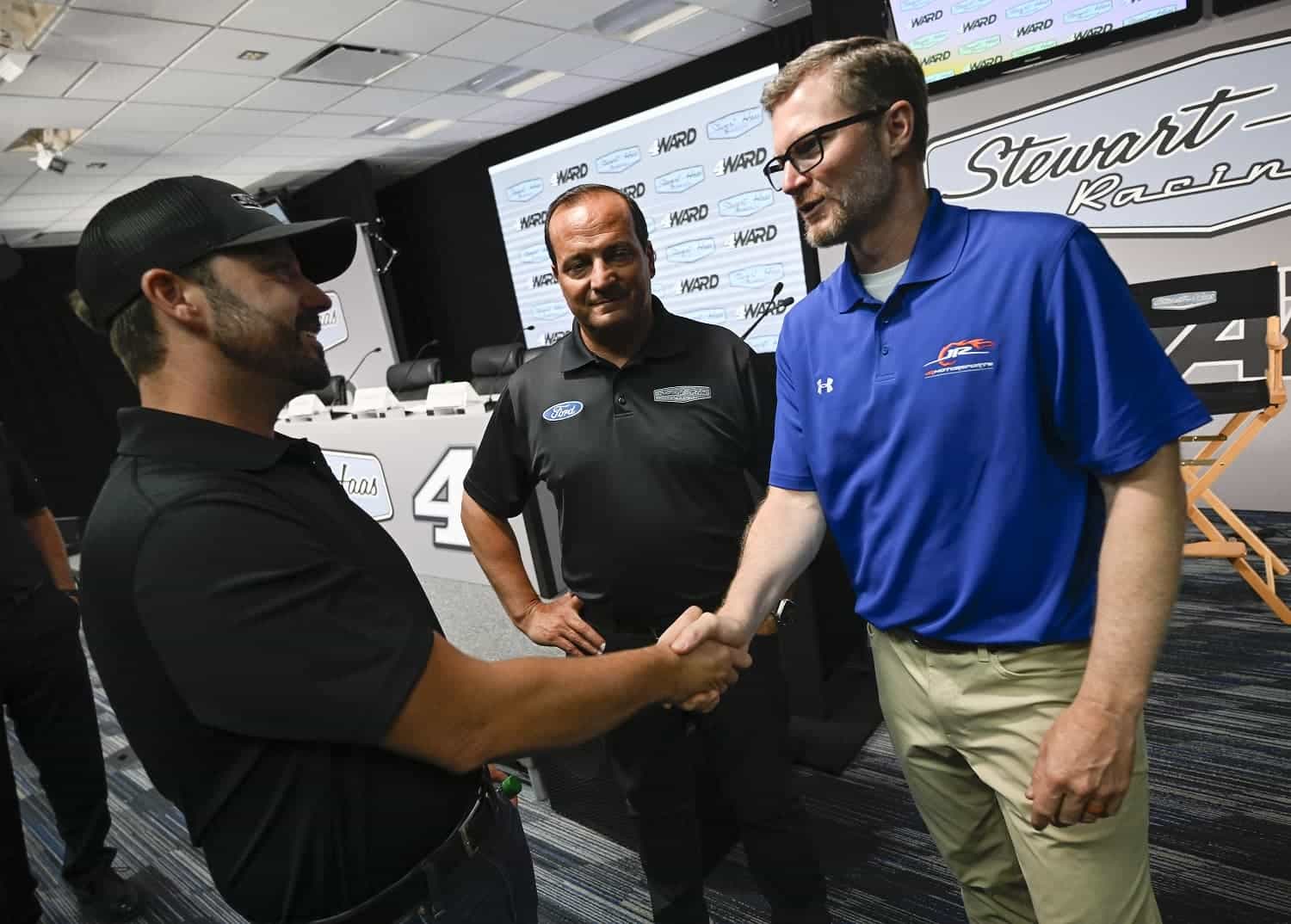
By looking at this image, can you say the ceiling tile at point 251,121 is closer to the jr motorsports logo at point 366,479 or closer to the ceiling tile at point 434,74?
the ceiling tile at point 434,74

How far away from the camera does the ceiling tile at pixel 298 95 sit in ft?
15.5

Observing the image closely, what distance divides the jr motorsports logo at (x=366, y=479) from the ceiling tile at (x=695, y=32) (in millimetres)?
3608

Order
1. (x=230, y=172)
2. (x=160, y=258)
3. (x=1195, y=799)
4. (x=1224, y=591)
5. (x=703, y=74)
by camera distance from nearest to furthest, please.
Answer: (x=160, y=258), (x=1195, y=799), (x=1224, y=591), (x=703, y=74), (x=230, y=172)

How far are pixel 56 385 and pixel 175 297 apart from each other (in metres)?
9.69

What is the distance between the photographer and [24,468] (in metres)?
2.36

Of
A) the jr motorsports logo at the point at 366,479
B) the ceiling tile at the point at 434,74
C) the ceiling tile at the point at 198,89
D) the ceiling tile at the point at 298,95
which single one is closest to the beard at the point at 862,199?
the jr motorsports logo at the point at 366,479

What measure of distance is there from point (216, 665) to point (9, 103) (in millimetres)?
5064

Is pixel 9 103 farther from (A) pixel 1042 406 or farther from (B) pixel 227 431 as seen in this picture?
(A) pixel 1042 406

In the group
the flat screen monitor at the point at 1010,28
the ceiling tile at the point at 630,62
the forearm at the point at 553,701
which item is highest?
the ceiling tile at the point at 630,62

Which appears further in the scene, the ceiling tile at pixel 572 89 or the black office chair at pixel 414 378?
the ceiling tile at pixel 572 89

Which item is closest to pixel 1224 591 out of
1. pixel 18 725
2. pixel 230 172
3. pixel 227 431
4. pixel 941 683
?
pixel 941 683

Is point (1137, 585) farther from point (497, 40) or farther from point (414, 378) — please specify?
point (497, 40)

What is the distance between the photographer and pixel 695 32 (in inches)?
194

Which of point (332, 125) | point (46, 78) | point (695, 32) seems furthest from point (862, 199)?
point (332, 125)
